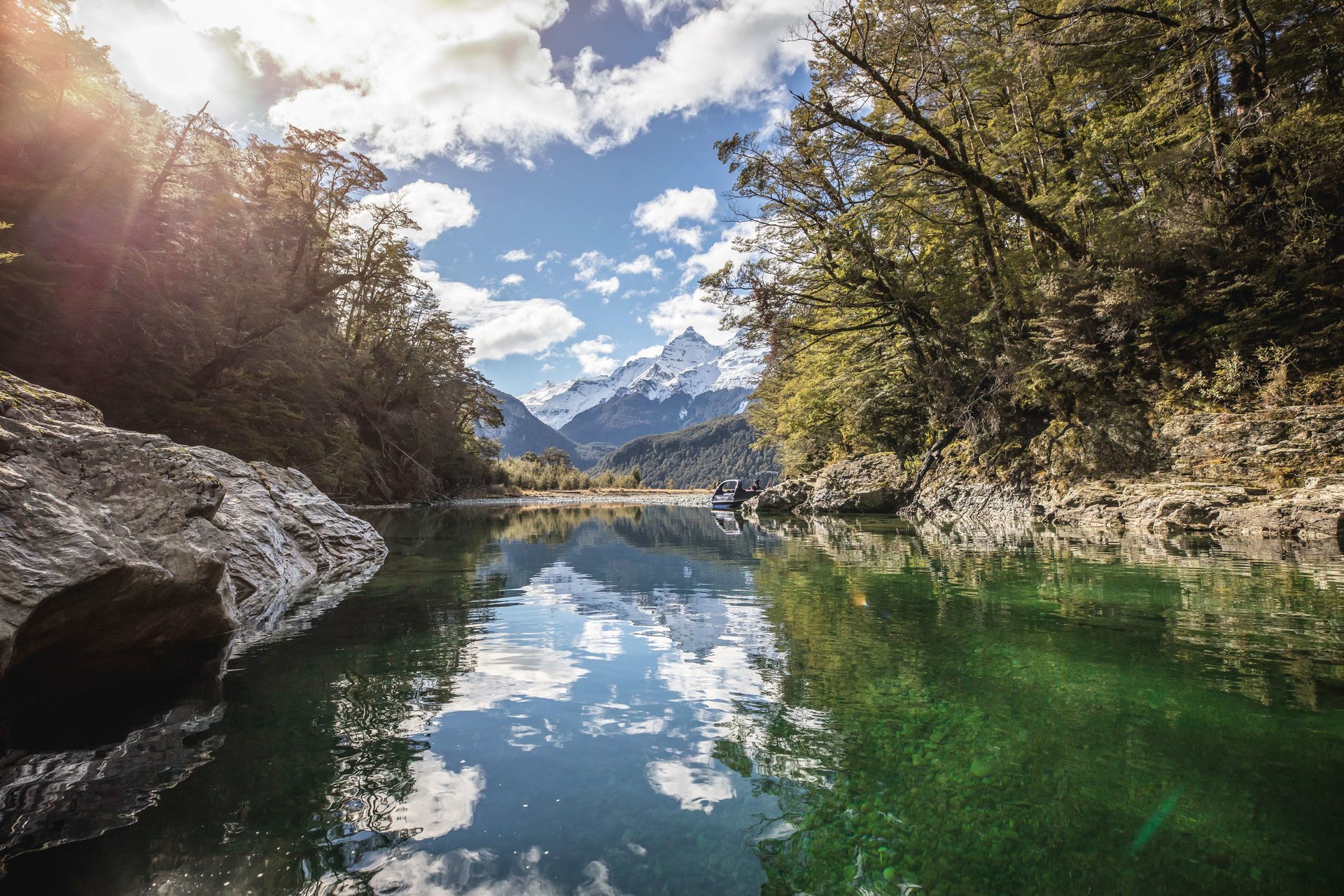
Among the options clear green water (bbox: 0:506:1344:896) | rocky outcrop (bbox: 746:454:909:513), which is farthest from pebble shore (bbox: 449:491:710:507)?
clear green water (bbox: 0:506:1344:896)

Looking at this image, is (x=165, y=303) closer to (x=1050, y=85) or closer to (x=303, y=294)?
(x=303, y=294)

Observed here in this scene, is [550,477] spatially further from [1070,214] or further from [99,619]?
[99,619]

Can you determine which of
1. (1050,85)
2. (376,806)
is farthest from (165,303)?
(1050,85)

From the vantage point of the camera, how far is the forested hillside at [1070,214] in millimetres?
11281

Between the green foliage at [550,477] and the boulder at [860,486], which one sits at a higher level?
the green foliage at [550,477]

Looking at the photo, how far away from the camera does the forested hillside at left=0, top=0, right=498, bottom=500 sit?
11.6m

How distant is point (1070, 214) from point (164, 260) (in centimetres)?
2263

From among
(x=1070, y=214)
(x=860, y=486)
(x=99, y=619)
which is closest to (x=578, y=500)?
(x=860, y=486)

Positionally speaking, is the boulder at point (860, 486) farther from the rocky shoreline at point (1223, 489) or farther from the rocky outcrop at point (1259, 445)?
the rocky outcrop at point (1259, 445)

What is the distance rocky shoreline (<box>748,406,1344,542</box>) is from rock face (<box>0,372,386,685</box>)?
1367 cm

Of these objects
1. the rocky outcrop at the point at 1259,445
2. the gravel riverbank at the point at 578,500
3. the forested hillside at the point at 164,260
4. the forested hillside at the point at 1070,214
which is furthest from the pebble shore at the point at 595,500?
the rocky outcrop at the point at 1259,445

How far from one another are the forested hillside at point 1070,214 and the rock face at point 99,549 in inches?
474

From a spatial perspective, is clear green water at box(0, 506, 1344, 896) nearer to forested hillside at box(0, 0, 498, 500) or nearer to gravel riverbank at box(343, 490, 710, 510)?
forested hillside at box(0, 0, 498, 500)

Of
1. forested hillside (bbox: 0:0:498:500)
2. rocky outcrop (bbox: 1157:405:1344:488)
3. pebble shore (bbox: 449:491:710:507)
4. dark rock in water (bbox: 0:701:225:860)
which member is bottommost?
dark rock in water (bbox: 0:701:225:860)
